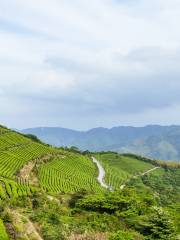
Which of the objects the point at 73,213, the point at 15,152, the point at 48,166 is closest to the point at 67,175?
the point at 48,166

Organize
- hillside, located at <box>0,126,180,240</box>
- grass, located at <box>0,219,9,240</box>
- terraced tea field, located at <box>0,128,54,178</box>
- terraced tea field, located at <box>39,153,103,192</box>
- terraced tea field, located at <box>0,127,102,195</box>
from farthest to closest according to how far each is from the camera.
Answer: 1. terraced tea field, located at <box>0,128,54,178</box>
2. terraced tea field, located at <box>0,127,102,195</box>
3. terraced tea field, located at <box>39,153,103,192</box>
4. hillside, located at <box>0,126,180,240</box>
5. grass, located at <box>0,219,9,240</box>

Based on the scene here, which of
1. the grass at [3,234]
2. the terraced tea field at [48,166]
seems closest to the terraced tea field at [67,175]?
the terraced tea field at [48,166]

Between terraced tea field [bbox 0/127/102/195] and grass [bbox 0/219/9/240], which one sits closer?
grass [bbox 0/219/9/240]

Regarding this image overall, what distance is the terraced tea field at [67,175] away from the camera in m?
100

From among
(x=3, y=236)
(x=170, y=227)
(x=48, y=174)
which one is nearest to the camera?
(x=3, y=236)

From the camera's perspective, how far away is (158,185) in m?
168

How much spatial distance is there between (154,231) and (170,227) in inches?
55.4

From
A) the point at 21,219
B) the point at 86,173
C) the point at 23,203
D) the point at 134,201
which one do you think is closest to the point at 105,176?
the point at 86,173

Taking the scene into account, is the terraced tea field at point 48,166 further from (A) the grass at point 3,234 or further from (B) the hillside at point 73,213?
(A) the grass at point 3,234

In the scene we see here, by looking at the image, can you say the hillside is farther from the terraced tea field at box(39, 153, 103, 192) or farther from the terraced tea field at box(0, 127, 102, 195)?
the terraced tea field at box(0, 127, 102, 195)

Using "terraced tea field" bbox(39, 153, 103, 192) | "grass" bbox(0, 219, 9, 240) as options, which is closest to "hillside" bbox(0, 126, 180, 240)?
"grass" bbox(0, 219, 9, 240)

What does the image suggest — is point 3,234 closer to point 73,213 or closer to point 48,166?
point 73,213

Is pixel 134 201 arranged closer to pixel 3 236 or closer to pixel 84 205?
pixel 84 205

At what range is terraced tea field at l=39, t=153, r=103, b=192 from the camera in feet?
328
